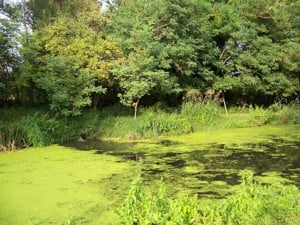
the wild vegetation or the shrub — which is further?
the shrub

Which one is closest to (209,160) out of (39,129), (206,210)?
(39,129)

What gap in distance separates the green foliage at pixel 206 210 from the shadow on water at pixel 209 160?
1.85 meters

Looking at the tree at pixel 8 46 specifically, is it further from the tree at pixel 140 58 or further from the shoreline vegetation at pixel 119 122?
the tree at pixel 140 58

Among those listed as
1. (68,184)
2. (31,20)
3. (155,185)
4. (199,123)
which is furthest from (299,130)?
(31,20)

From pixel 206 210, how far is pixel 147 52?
956cm

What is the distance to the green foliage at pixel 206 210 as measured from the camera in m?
3.15

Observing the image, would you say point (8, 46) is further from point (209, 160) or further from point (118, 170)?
point (209, 160)

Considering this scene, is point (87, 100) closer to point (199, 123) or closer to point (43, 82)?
point (43, 82)

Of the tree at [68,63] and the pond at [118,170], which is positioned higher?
the tree at [68,63]

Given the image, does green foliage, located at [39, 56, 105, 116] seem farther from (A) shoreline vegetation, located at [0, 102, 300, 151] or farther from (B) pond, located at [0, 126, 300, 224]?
(B) pond, located at [0, 126, 300, 224]

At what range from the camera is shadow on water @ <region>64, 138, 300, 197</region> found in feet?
23.1

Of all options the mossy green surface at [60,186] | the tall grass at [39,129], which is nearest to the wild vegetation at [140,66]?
the tall grass at [39,129]

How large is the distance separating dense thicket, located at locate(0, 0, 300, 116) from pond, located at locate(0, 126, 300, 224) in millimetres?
2203

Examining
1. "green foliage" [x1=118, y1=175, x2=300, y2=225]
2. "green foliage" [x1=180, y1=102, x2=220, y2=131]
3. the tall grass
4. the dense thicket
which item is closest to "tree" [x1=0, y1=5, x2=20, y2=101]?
the dense thicket
